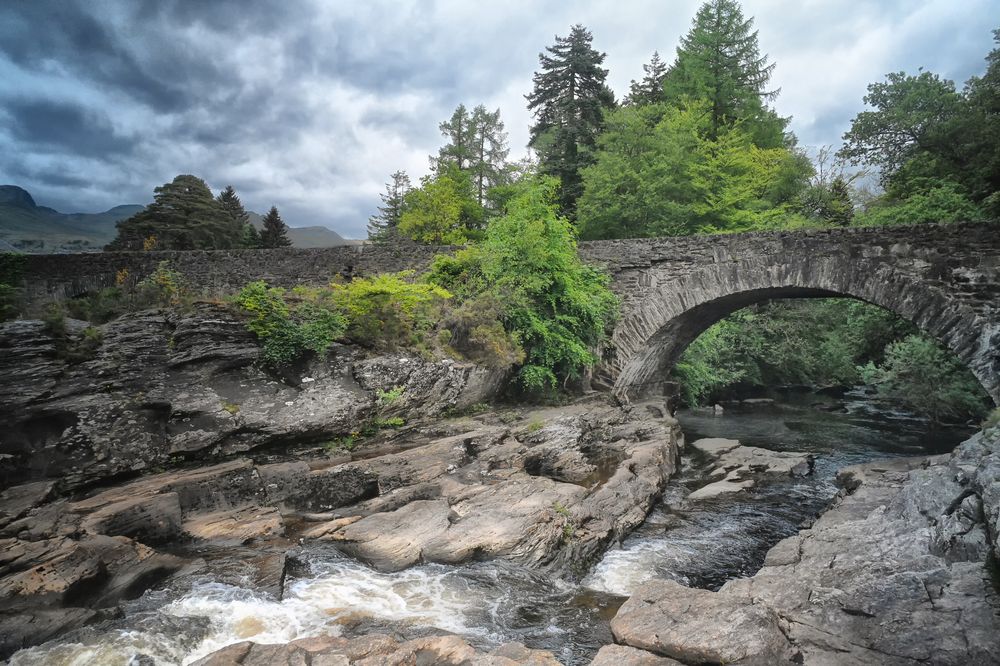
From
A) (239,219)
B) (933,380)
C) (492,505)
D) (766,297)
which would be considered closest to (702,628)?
(492,505)

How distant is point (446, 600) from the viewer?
19.4ft

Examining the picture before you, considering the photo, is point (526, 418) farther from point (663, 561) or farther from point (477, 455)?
point (663, 561)

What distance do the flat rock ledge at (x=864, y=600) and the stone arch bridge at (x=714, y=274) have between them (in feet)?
14.0

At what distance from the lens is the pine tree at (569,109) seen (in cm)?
2300

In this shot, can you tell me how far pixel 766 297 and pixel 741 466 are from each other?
15.6 ft

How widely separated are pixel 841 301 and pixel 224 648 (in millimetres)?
23636

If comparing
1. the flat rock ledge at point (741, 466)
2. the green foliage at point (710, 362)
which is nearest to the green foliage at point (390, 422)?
the flat rock ledge at point (741, 466)

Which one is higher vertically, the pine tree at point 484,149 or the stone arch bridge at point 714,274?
the pine tree at point 484,149

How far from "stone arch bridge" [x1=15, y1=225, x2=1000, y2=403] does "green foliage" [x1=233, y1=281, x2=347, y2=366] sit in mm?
4259

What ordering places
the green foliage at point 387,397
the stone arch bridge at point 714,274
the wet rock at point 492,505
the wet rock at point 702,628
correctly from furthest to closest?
the stone arch bridge at point 714,274, the green foliage at point 387,397, the wet rock at point 492,505, the wet rock at point 702,628

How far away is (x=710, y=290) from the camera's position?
41.4 feet

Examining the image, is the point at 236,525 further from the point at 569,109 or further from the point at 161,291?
the point at 569,109

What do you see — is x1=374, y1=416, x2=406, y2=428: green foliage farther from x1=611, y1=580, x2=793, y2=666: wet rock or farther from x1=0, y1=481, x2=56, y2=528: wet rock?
x1=611, y1=580, x2=793, y2=666: wet rock

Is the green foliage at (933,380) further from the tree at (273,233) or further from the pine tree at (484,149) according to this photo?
the tree at (273,233)
